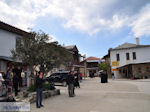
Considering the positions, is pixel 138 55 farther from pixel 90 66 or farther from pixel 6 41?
pixel 6 41

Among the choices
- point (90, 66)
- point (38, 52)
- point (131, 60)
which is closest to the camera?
point (38, 52)

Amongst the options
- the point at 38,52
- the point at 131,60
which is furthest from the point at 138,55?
the point at 38,52

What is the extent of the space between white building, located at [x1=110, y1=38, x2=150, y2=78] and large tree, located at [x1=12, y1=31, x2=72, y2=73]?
904 inches

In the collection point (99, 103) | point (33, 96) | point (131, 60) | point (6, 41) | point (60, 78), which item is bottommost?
point (99, 103)

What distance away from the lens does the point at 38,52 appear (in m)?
8.91

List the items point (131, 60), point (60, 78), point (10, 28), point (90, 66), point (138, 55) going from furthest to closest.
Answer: point (90, 66), point (131, 60), point (138, 55), point (60, 78), point (10, 28)

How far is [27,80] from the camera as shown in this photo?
1414 cm

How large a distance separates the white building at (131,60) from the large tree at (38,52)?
2295 cm

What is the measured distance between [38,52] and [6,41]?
5.43 metres

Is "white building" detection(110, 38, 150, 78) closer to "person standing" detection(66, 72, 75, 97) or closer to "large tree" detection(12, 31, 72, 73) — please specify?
"person standing" detection(66, 72, 75, 97)

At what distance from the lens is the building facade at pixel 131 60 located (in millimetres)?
28375

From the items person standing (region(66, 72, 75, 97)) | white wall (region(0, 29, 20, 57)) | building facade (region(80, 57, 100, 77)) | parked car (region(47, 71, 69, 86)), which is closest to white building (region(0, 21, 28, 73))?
white wall (region(0, 29, 20, 57))

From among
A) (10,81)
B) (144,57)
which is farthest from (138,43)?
(10,81)

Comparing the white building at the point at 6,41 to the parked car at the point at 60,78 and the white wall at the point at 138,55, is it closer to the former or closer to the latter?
the parked car at the point at 60,78
